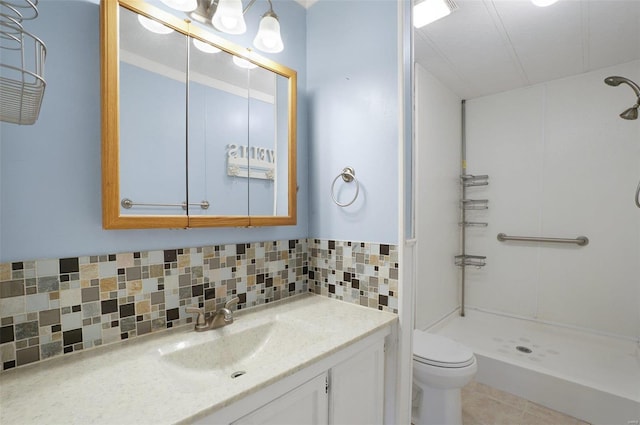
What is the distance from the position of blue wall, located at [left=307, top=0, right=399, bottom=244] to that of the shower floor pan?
1.57 metres

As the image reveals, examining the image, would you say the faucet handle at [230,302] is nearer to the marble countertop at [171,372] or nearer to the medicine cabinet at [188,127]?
the marble countertop at [171,372]

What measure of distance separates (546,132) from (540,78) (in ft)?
1.53

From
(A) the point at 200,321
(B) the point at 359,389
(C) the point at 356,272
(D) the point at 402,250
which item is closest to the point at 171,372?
(A) the point at 200,321

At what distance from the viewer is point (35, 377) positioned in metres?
0.74

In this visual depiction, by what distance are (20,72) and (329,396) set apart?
126 cm

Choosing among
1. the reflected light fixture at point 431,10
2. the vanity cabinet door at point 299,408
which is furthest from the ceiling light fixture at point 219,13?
the vanity cabinet door at point 299,408

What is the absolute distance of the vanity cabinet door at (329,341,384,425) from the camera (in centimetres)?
96

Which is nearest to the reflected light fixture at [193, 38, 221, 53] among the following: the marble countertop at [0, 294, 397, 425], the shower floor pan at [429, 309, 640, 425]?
Result: the marble countertop at [0, 294, 397, 425]

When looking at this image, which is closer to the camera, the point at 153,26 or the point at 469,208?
the point at 153,26

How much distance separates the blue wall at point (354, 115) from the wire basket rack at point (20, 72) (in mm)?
1076

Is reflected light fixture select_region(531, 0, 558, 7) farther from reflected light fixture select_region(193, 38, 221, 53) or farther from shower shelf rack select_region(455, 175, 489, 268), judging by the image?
reflected light fixture select_region(193, 38, 221, 53)

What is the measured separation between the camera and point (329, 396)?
0.94m

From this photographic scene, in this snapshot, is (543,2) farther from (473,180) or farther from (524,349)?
(524,349)

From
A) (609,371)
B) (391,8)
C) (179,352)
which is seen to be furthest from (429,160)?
(179,352)
